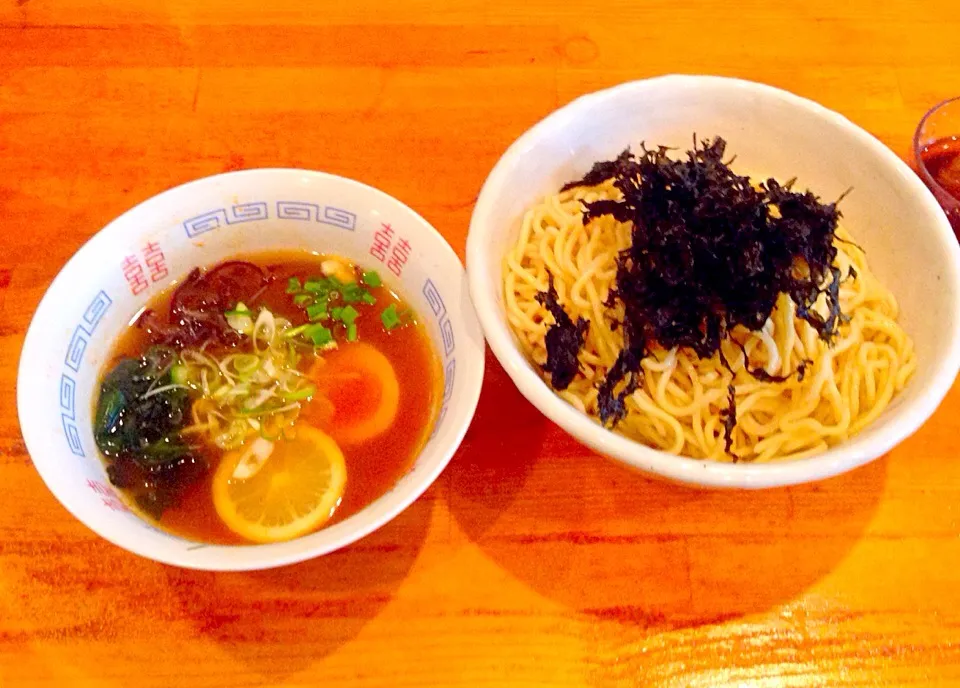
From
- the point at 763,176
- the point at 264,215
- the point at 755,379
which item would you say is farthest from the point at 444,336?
the point at 763,176

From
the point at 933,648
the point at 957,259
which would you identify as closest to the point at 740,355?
the point at 957,259

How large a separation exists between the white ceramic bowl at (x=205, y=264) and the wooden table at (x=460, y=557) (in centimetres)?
21

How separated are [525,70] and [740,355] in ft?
3.58

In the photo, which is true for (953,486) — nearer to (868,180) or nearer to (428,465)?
(868,180)

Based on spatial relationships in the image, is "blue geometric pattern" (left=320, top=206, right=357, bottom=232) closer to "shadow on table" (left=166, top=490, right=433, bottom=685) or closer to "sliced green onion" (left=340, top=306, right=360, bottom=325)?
"sliced green onion" (left=340, top=306, right=360, bottom=325)

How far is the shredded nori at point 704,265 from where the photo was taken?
3.97 feet

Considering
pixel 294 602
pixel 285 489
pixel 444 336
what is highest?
pixel 444 336

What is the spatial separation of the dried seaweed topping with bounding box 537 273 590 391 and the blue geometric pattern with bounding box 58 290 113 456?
82 cm

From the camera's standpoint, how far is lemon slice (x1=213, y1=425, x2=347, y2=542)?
1.24 metres

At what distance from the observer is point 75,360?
1.28 metres

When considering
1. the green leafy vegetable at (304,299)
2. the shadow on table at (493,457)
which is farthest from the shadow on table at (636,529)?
the green leafy vegetable at (304,299)

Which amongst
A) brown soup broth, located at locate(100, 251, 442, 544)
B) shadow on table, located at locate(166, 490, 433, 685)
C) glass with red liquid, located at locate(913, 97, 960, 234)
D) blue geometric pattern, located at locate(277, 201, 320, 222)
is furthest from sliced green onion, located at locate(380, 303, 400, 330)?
glass with red liquid, located at locate(913, 97, 960, 234)

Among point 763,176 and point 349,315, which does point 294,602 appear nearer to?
point 349,315

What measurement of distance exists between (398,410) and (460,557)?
307 mm
